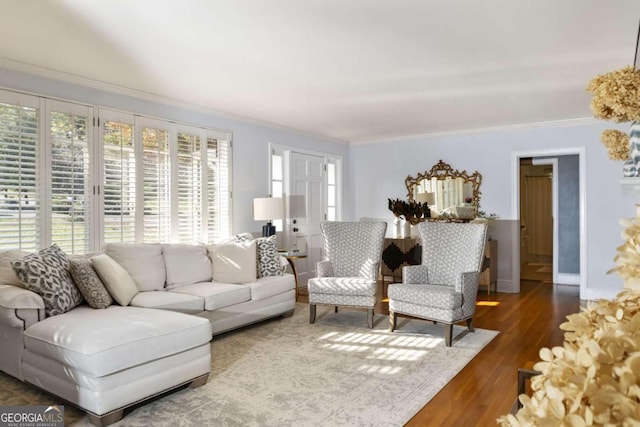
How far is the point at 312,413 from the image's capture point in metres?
2.65

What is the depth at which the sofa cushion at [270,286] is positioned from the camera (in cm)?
447

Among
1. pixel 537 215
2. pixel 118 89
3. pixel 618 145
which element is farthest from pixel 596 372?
pixel 537 215

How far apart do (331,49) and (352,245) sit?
2351 mm

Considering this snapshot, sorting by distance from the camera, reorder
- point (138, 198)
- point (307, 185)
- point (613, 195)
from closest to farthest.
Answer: point (138, 198), point (613, 195), point (307, 185)

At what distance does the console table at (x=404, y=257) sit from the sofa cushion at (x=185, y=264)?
3.12 metres

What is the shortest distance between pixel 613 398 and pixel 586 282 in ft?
21.3

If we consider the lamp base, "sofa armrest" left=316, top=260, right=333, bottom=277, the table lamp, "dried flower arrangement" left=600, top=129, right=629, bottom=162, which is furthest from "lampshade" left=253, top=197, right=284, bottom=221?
"dried flower arrangement" left=600, top=129, right=629, bottom=162

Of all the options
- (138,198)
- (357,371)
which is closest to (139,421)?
(357,371)

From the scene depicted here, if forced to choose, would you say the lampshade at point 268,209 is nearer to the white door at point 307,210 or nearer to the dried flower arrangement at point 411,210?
the white door at point 307,210

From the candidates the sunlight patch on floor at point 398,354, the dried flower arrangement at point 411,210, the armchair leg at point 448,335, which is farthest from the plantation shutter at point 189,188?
the dried flower arrangement at point 411,210

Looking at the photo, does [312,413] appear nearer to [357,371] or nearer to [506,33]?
[357,371]

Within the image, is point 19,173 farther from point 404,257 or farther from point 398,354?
point 404,257

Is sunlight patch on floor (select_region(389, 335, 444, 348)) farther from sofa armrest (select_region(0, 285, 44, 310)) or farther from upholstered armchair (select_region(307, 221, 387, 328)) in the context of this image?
sofa armrest (select_region(0, 285, 44, 310))

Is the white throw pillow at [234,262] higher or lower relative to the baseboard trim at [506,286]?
higher
